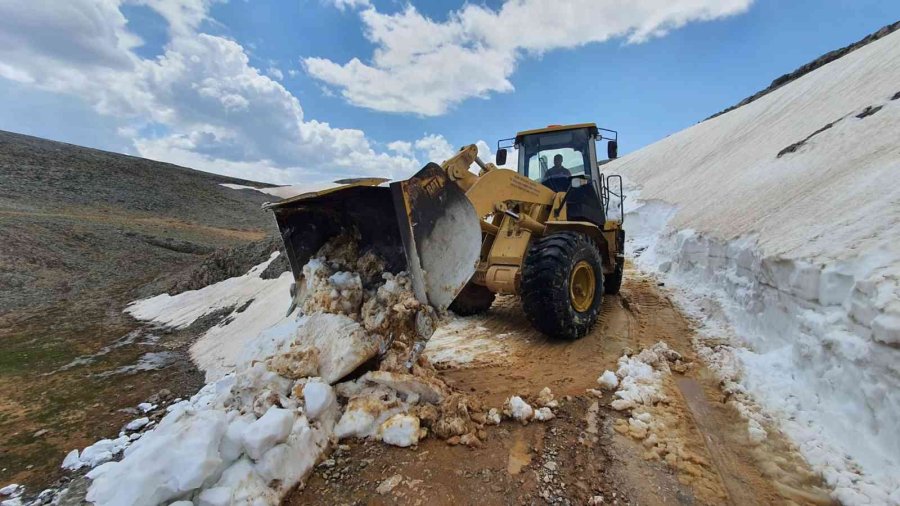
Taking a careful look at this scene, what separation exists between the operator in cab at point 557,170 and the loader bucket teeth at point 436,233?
3079 mm

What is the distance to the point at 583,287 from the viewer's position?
5.44 metres

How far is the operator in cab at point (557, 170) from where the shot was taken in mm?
6645

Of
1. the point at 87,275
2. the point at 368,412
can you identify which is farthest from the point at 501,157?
the point at 87,275

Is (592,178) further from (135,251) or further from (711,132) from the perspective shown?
(711,132)

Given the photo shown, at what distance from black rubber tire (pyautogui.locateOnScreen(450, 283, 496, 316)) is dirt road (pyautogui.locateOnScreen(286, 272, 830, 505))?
208 centimetres

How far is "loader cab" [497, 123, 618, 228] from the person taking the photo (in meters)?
6.55

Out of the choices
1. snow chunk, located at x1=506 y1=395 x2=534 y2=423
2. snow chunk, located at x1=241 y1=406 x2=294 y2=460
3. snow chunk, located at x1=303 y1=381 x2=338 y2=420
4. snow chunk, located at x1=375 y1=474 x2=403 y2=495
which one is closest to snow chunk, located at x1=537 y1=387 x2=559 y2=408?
snow chunk, located at x1=506 y1=395 x2=534 y2=423

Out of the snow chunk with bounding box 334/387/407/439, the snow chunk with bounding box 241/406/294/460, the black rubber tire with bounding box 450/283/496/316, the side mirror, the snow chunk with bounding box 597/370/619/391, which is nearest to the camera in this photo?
the snow chunk with bounding box 241/406/294/460

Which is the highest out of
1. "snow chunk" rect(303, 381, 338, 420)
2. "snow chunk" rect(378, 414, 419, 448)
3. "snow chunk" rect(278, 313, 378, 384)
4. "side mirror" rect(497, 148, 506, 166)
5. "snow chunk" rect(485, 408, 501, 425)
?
"side mirror" rect(497, 148, 506, 166)

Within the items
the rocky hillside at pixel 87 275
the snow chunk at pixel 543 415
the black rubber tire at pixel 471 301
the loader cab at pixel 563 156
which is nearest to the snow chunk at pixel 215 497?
the snow chunk at pixel 543 415

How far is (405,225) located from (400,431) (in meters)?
1.46

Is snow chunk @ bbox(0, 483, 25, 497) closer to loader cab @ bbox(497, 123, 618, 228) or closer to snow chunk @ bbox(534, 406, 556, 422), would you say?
snow chunk @ bbox(534, 406, 556, 422)

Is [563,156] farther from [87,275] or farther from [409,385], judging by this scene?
[87,275]

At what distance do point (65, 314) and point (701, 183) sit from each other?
16974mm
